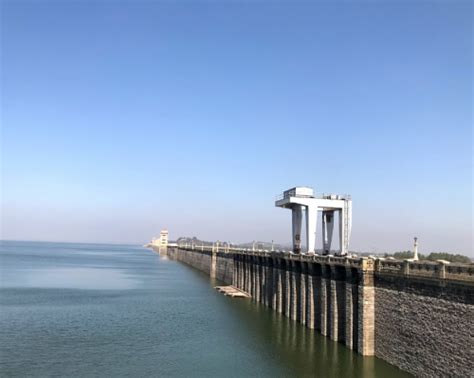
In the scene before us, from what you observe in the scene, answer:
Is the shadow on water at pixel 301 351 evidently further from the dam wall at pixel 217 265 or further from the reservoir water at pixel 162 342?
the dam wall at pixel 217 265

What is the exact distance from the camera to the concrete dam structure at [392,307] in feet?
92.1

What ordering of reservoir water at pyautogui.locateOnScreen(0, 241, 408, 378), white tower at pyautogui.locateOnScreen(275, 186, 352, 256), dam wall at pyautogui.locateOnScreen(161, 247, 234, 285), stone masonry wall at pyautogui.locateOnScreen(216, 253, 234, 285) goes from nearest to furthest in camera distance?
reservoir water at pyautogui.locateOnScreen(0, 241, 408, 378) → white tower at pyautogui.locateOnScreen(275, 186, 352, 256) → stone masonry wall at pyautogui.locateOnScreen(216, 253, 234, 285) → dam wall at pyautogui.locateOnScreen(161, 247, 234, 285)

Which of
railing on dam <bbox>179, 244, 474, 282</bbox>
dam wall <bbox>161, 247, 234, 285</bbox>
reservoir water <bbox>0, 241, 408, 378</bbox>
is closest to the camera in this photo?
railing on dam <bbox>179, 244, 474, 282</bbox>

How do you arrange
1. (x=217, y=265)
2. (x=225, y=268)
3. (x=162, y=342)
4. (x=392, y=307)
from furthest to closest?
(x=217, y=265)
(x=225, y=268)
(x=162, y=342)
(x=392, y=307)

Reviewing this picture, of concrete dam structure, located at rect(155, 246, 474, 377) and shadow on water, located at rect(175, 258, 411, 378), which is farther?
shadow on water, located at rect(175, 258, 411, 378)

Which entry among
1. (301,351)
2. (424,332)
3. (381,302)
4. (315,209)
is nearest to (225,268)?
(315,209)

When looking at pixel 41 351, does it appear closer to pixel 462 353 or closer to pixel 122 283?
pixel 462 353

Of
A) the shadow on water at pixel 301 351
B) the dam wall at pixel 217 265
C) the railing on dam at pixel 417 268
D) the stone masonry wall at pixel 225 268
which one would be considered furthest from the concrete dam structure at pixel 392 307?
the dam wall at pixel 217 265

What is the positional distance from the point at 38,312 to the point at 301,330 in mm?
34258

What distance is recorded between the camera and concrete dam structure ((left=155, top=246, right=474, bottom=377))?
28062 millimetres

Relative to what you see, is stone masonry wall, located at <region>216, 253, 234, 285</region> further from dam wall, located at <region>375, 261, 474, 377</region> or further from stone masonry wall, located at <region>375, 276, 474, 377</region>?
dam wall, located at <region>375, 261, 474, 377</region>

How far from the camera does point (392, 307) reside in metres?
35.2

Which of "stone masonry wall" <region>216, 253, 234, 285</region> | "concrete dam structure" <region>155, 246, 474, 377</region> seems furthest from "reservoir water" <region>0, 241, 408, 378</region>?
"stone masonry wall" <region>216, 253, 234, 285</region>

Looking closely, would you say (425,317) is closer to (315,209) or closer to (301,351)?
(301,351)
